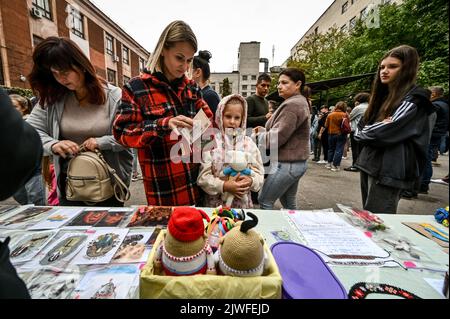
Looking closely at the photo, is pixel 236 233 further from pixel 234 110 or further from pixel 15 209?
pixel 15 209

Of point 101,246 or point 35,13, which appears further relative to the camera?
point 35,13

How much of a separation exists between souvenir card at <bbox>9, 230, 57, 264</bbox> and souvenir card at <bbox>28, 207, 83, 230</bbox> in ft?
0.22

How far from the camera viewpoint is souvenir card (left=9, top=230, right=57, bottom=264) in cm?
79

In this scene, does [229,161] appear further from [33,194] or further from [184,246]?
[33,194]

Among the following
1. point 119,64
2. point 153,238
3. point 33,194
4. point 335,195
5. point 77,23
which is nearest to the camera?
point 153,238

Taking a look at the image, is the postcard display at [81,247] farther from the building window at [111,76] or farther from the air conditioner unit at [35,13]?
the building window at [111,76]

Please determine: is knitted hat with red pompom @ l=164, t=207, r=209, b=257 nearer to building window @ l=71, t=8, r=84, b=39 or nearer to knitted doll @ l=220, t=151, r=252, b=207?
knitted doll @ l=220, t=151, r=252, b=207

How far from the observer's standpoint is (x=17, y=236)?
0.93m

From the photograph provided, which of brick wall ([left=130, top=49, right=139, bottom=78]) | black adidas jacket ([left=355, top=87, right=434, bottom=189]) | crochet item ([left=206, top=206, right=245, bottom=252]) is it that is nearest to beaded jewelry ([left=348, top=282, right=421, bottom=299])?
crochet item ([left=206, top=206, right=245, bottom=252])

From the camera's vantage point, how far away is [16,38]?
8516mm

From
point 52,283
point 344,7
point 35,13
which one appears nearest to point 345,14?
point 344,7

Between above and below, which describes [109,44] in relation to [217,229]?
above

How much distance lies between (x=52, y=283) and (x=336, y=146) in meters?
6.41

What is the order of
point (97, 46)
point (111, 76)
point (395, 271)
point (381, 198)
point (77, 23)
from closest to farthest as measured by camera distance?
1. point (395, 271)
2. point (381, 198)
3. point (77, 23)
4. point (97, 46)
5. point (111, 76)
